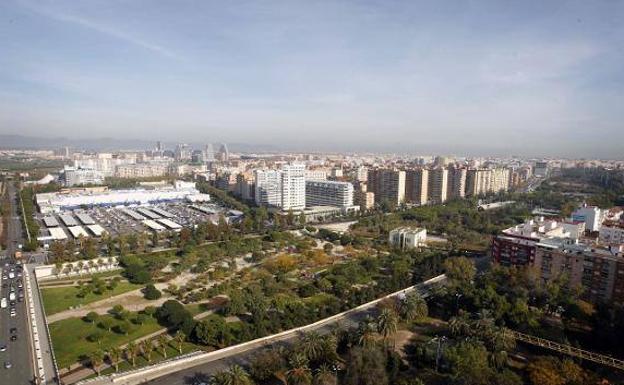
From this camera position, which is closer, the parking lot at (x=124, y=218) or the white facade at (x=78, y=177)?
the parking lot at (x=124, y=218)

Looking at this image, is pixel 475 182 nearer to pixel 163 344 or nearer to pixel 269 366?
pixel 269 366

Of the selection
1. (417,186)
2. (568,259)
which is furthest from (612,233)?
(417,186)

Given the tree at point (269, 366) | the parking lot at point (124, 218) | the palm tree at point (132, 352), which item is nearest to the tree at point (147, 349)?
the palm tree at point (132, 352)

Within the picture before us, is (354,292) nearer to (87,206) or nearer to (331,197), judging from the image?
(331,197)

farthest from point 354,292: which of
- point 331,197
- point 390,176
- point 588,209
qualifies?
point 390,176

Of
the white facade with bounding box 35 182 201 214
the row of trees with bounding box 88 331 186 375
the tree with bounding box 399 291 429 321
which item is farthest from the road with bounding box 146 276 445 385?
the white facade with bounding box 35 182 201 214

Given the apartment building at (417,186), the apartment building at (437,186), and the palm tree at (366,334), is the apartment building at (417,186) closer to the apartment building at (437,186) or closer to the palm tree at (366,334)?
the apartment building at (437,186)

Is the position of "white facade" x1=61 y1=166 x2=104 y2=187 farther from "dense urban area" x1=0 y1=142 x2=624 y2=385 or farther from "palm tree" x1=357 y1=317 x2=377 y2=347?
"palm tree" x1=357 y1=317 x2=377 y2=347
